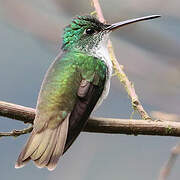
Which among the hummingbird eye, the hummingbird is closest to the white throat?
the hummingbird

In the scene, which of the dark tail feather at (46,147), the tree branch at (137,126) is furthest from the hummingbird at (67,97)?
the tree branch at (137,126)

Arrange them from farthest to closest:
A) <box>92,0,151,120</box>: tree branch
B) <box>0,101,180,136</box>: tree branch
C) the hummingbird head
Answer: the hummingbird head < <box>92,0,151,120</box>: tree branch < <box>0,101,180,136</box>: tree branch

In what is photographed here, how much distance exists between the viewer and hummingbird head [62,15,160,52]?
4.16 metres

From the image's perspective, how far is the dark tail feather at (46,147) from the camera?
320cm

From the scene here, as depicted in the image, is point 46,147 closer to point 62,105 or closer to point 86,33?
point 62,105

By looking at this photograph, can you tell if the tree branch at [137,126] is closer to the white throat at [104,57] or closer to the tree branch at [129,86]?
the tree branch at [129,86]

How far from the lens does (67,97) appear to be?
3.53 meters

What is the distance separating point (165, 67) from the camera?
14.5 ft

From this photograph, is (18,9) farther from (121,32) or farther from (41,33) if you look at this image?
(121,32)

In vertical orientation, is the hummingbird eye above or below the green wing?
above

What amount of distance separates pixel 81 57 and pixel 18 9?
105cm

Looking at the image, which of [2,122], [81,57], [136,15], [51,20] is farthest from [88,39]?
[2,122]

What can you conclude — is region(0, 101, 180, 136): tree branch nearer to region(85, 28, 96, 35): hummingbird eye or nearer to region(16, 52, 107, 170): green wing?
region(16, 52, 107, 170): green wing

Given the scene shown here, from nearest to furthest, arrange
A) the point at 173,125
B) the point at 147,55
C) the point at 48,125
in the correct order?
the point at 173,125 → the point at 48,125 → the point at 147,55
